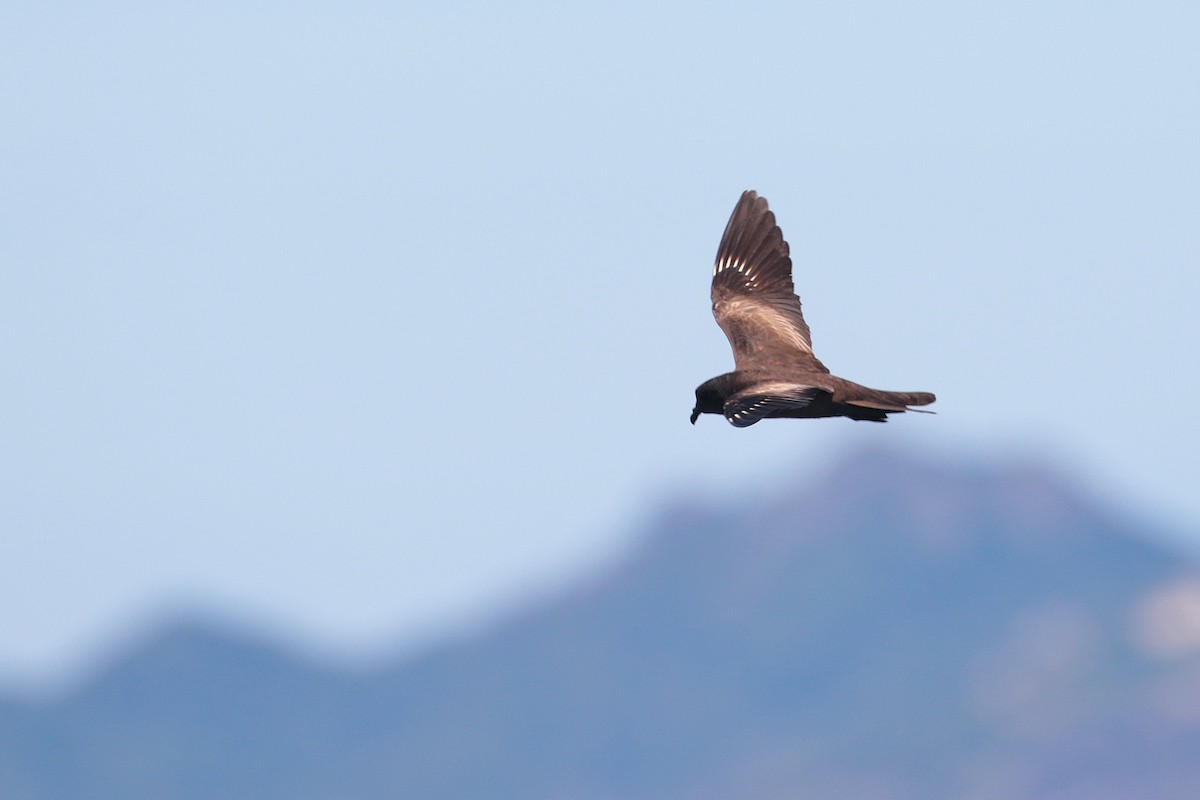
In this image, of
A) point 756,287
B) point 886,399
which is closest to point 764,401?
point 886,399

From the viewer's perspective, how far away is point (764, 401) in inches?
1103

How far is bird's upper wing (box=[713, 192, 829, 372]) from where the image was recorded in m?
34.2

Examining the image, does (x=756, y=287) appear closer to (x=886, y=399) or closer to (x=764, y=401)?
(x=886, y=399)

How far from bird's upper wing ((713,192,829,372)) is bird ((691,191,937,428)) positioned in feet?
0.05

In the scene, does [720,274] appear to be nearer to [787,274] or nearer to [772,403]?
[787,274]

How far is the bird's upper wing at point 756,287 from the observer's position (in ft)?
112

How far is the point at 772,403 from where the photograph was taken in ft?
91.6

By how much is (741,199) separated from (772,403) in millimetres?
9600

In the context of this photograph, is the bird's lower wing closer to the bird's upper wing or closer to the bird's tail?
the bird's tail

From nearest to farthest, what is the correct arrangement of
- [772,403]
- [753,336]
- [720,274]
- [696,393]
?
[772,403]
[696,393]
[753,336]
[720,274]

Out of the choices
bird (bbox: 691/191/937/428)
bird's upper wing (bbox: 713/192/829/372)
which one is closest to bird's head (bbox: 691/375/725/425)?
bird (bbox: 691/191/937/428)

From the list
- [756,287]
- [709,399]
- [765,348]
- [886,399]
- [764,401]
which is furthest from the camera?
[756,287]

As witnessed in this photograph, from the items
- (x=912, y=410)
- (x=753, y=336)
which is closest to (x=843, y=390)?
(x=912, y=410)

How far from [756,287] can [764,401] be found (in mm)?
8031
